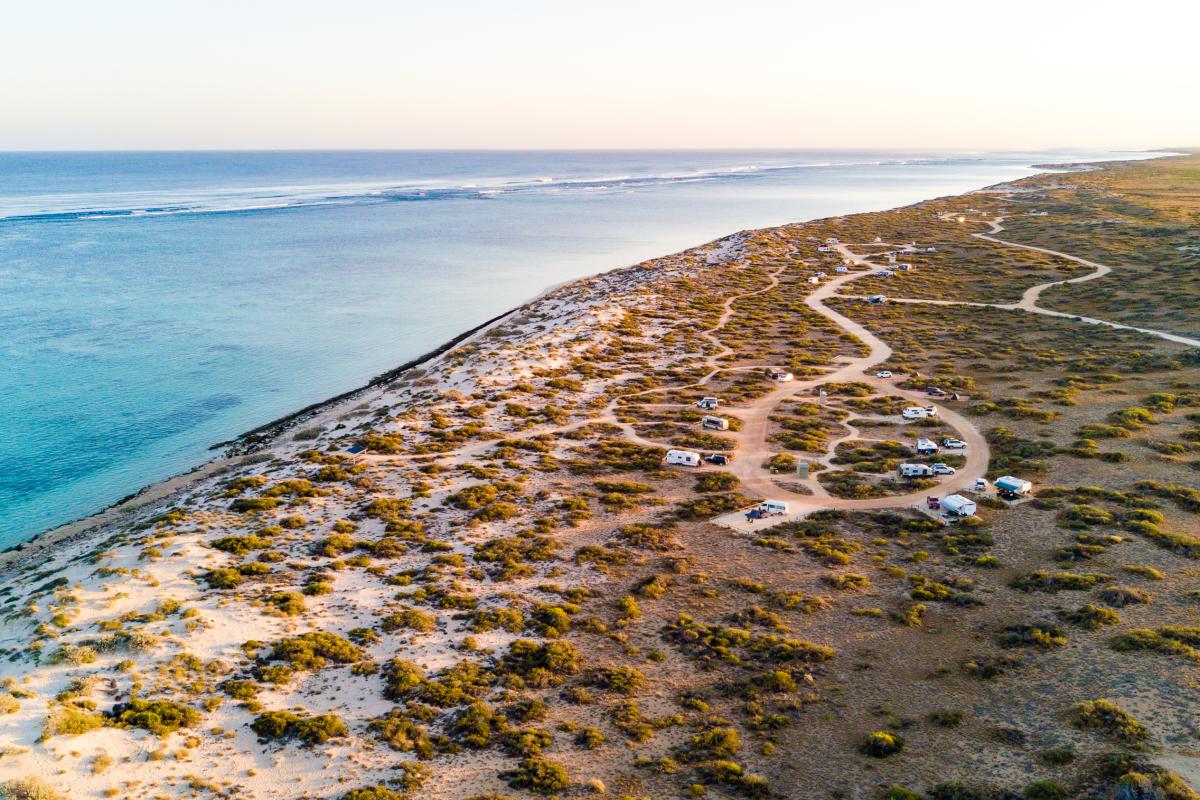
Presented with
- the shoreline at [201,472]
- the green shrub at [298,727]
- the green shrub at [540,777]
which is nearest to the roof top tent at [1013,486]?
the green shrub at [540,777]

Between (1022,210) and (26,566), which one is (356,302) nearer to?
(26,566)

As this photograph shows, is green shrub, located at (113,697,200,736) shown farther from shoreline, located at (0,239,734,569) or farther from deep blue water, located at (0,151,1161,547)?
deep blue water, located at (0,151,1161,547)

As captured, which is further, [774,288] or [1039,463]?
[774,288]

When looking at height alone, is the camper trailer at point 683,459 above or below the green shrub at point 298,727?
above

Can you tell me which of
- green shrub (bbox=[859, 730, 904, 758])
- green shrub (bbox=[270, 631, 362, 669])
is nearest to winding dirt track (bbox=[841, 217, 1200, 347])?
green shrub (bbox=[859, 730, 904, 758])

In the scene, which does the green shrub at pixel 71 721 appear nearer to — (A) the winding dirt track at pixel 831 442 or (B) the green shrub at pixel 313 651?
(B) the green shrub at pixel 313 651

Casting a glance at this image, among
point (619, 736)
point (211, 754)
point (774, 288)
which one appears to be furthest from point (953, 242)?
point (211, 754)
